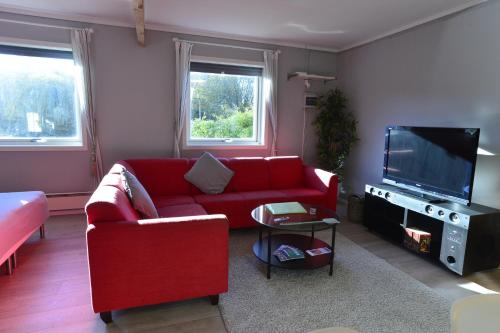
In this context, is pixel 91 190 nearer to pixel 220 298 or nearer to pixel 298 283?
pixel 220 298

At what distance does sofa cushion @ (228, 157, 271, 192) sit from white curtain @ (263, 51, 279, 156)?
2.85ft

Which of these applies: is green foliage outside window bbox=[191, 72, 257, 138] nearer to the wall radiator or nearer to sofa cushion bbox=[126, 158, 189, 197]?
sofa cushion bbox=[126, 158, 189, 197]

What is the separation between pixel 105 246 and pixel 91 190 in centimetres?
256

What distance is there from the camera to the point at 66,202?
3.94m

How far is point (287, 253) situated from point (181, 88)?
268 centimetres

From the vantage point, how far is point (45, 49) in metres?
3.70

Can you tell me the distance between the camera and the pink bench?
2348 millimetres

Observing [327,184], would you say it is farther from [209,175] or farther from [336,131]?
[209,175]

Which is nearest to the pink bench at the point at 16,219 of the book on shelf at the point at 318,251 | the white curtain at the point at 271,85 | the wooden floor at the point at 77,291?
the wooden floor at the point at 77,291

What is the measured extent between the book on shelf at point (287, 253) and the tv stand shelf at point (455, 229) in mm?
1275

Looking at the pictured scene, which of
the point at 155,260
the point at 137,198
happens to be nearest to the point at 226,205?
the point at 137,198

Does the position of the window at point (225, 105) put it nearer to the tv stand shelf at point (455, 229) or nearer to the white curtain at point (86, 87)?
the white curtain at point (86, 87)

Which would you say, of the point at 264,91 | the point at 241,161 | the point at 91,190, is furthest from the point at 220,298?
the point at 264,91

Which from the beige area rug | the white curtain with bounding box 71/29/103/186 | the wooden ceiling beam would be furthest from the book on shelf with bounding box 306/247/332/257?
the white curtain with bounding box 71/29/103/186
